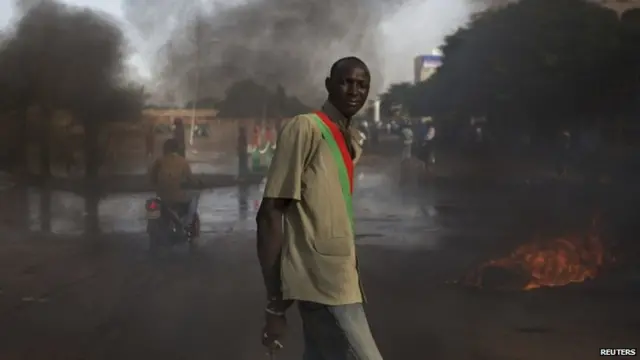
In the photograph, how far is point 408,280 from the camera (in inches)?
172

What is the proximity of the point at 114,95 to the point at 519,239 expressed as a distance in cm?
244

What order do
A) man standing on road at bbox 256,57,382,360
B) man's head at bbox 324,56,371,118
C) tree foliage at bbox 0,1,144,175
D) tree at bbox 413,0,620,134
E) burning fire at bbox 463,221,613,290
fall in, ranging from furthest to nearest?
burning fire at bbox 463,221,613,290 < tree at bbox 413,0,620,134 < tree foliage at bbox 0,1,144,175 < man's head at bbox 324,56,371,118 < man standing on road at bbox 256,57,382,360

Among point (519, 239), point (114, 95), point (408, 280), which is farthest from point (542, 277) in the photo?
point (114, 95)

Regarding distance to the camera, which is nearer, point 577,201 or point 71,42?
point 71,42

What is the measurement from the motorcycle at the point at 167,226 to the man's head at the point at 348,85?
5.94ft

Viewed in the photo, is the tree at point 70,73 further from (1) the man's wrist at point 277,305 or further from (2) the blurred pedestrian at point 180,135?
(1) the man's wrist at point 277,305

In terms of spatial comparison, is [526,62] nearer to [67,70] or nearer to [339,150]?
[339,150]

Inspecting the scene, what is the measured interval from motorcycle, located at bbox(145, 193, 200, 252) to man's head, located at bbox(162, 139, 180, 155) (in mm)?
259

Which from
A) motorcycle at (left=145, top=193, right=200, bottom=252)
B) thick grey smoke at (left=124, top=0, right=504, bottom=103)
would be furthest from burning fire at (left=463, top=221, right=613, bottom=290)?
motorcycle at (left=145, top=193, right=200, bottom=252)

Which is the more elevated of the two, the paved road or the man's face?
the man's face

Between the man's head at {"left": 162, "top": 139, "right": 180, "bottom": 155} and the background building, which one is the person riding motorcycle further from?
the background building

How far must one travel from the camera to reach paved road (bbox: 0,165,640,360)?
4180 mm

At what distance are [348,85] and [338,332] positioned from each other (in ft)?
2.68

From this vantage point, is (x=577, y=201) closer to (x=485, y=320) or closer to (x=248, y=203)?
(x=485, y=320)
